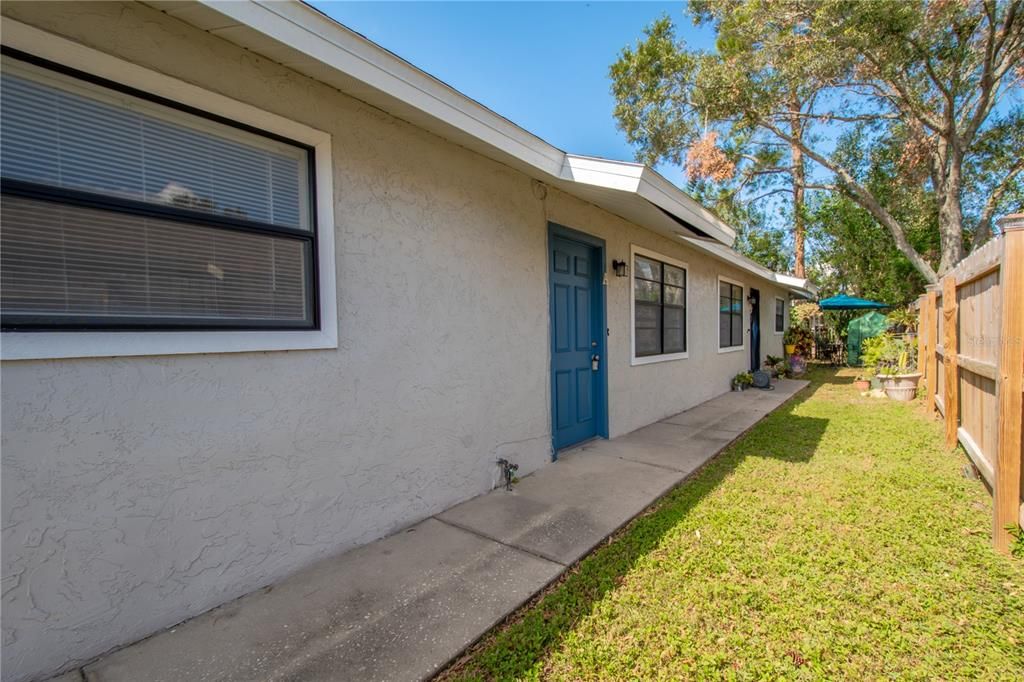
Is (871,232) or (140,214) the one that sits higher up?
(871,232)

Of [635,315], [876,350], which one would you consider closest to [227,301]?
[635,315]

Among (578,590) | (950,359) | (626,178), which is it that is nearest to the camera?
(578,590)

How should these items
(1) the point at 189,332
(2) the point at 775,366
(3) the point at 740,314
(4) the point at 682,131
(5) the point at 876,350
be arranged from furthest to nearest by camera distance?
(4) the point at 682,131
(2) the point at 775,366
(3) the point at 740,314
(5) the point at 876,350
(1) the point at 189,332

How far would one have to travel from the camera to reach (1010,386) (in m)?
2.74

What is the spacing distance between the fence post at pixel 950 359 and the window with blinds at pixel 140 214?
6.09 m

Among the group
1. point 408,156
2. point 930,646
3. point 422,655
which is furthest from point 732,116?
point 422,655

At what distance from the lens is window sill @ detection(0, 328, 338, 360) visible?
1.72 metres

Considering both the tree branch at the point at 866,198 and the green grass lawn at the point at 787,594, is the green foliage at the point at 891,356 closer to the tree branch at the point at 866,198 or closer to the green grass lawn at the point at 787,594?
the tree branch at the point at 866,198

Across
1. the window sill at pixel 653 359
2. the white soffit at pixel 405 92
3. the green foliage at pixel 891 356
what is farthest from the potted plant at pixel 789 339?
the white soffit at pixel 405 92

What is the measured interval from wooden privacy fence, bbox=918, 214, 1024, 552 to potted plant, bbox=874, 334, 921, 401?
397cm

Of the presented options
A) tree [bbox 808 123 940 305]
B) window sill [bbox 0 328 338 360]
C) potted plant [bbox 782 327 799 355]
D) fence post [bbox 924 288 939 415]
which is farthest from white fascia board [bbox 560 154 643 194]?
potted plant [bbox 782 327 799 355]

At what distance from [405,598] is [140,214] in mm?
2264

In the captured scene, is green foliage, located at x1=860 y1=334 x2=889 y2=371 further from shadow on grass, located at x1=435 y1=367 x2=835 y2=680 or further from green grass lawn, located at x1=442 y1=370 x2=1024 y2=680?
green grass lawn, located at x1=442 y1=370 x2=1024 y2=680

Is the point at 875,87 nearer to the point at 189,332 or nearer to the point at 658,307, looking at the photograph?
the point at 658,307
